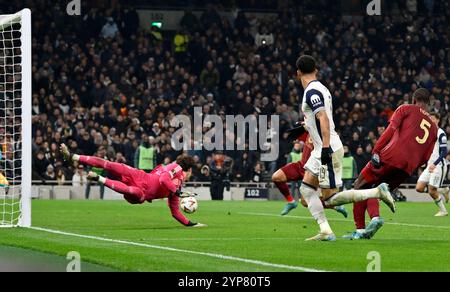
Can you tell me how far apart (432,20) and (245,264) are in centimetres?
3321

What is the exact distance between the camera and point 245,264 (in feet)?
34.6

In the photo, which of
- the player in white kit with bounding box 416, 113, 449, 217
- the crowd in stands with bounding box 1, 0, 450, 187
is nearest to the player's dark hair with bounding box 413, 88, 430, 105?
the player in white kit with bounding box 416, 113, 449, 217

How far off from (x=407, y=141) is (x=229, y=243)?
2.55 meters

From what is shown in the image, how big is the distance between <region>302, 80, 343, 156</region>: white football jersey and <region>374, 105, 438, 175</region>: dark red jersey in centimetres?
77

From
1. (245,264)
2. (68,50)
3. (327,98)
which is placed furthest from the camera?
(68,50)

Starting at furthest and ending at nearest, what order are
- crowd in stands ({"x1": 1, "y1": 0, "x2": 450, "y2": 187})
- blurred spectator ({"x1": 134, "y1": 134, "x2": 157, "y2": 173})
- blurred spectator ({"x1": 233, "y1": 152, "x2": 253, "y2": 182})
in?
blurred spectator ({"x1": 233, "y1": 152, "x2": 253, "y2": 182}), crowd in stands ({"x1": 1, "y1": 0, "x2": 450, "y2": 187}), blurred spectator ({"x1": 134, "y1": 134, "x2": 157, "y2": 173})

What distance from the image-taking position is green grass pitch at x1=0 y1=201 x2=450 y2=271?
35.0 feet

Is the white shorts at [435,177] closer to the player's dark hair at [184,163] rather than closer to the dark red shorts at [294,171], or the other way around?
the dark red shorts at [294,171]

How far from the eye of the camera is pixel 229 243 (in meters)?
13.6

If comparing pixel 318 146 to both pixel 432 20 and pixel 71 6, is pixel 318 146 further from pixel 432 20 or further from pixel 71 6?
pixel 432 20

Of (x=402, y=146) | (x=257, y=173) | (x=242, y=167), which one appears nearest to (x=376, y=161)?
(x=402, y=146)

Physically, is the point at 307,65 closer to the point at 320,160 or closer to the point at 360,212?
the point at 320,160

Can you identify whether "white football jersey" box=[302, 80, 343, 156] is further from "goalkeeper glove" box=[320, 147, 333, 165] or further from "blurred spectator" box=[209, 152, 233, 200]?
"blurred spectator" box=[209, 152, 233, 200]
